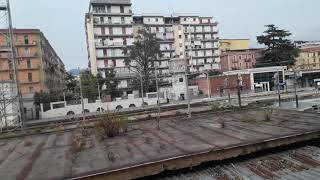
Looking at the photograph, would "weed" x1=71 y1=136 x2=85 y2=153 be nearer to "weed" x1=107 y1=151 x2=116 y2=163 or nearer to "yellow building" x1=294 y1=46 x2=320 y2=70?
"weed" x1=107 y1=151 x2=116 y2=163

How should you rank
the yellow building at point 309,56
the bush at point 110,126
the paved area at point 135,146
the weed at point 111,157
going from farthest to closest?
the yellow building at point 309,56 → the bush at point 110,126 → the weed at point 111,157 → the paved area at point 135,146

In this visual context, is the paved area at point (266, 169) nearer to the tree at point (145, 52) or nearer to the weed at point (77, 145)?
the weed at point (77, 145)

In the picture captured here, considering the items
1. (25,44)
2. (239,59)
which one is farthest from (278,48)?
(25,44)

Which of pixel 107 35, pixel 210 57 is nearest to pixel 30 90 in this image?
pixel 107 35

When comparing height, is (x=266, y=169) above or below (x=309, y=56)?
below

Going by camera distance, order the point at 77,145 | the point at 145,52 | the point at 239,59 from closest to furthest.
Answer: the point at 77,145 → the point at 145,52 → the point at 239,59

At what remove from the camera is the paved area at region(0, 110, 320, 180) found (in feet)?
22.4

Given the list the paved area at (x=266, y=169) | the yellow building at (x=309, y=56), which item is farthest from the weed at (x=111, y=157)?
the yellow building at (x=309, y=56)

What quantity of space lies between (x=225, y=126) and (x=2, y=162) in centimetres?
634

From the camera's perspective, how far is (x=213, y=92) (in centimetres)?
5559

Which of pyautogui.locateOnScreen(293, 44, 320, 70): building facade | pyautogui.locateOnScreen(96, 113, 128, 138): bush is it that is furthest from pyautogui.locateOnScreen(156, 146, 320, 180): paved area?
pyautogui.locateOnScreen(293, 44, 320, 70): building facade

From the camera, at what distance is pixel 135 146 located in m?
8.49

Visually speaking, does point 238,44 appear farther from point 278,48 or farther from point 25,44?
point 25,44

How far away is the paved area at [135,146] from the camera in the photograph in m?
6.83
